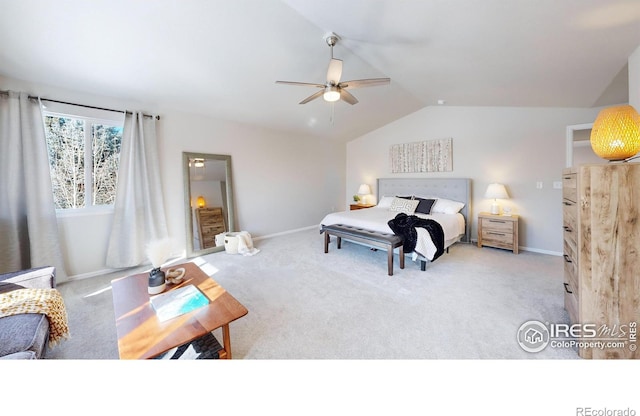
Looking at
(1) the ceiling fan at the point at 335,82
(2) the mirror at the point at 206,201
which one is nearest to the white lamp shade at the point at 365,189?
(2) the mirror at the point at 206,201

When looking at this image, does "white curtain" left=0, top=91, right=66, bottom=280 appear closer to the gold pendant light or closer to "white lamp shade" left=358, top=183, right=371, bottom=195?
the gold pendant light

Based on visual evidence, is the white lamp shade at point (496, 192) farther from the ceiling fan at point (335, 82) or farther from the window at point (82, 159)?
the window at point (82, 159)

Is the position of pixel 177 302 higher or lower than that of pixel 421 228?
lower

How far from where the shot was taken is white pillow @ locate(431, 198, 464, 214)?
13.9ft

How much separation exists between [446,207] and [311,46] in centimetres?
336

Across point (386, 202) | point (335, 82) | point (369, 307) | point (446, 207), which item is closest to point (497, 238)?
point (446, 207)

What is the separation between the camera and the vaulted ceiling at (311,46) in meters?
1.82

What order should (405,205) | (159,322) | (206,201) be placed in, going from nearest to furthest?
(159,322) → (206,201) → (405,205)

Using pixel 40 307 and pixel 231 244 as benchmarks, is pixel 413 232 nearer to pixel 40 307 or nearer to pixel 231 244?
pixel 231 244

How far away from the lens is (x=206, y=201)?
4102mm
